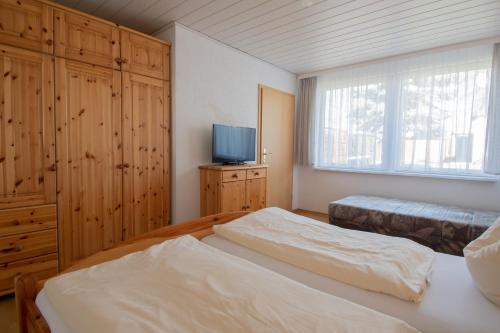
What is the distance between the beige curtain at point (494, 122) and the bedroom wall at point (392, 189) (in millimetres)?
276

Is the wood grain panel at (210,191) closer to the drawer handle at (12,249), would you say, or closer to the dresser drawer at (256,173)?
the dresser drawer at (256,173)

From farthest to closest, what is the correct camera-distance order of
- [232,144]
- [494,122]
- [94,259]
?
[232,144] < [494,122] < [94,259]

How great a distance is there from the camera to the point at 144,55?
8.52 ft

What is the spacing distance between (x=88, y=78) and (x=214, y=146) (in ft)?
4.49

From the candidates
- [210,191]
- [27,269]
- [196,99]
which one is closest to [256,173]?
[210,191]

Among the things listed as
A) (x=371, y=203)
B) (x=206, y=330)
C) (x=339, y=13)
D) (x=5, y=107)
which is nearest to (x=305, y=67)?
(x=339, y=13)

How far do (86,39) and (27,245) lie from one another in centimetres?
173

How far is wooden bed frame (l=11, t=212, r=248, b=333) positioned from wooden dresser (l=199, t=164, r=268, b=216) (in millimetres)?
849

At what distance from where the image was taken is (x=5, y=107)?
1.86 meters

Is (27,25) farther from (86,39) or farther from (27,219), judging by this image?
(27,219)

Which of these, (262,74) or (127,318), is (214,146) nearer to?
(262,74)

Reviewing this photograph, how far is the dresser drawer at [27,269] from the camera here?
1.89m

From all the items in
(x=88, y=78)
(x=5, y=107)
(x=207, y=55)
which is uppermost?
(x=207, y=55)

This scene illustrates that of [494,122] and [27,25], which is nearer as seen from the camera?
[27,25]
